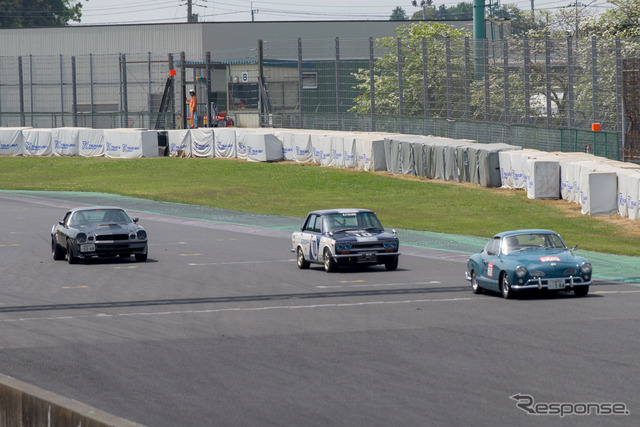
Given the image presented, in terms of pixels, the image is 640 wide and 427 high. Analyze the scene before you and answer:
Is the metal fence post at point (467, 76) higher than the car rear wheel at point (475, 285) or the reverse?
higher

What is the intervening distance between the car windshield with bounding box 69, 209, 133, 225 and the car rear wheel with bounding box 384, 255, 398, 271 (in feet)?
23.5

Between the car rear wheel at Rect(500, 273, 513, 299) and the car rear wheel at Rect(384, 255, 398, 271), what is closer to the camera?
the car rear wheel at Rect(500, 273, 513, 299)

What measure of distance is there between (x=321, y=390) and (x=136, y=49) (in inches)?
3237

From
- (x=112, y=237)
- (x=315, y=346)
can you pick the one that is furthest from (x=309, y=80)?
(x=315, y=346)

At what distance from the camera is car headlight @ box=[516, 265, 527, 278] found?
1827 centimetres

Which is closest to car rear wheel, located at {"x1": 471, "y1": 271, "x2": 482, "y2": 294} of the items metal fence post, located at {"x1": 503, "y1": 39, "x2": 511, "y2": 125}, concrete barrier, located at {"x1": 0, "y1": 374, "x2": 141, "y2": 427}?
concrete barrier, located at {"x1": 0, "y1": 374, "x2": 141, "y2": 427}

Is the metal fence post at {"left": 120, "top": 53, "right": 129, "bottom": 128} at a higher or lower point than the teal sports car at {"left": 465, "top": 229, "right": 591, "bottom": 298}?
higher

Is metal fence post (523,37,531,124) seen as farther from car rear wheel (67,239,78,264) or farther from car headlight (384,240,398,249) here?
car rear wheel (67,239,78,264)

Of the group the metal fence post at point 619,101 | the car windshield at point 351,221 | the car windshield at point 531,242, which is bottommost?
the car windshield at point 531,242

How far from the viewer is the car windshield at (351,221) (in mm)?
23969

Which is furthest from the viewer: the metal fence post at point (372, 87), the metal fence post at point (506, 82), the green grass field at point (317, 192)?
the metal fence post at point (372, 87)

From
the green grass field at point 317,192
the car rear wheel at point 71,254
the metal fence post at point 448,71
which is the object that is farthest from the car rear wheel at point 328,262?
the metal fence post at point 448,71

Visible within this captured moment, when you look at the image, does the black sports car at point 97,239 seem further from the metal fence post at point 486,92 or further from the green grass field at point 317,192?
the metal fence post at point 486,92

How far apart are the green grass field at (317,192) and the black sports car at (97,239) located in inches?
432
